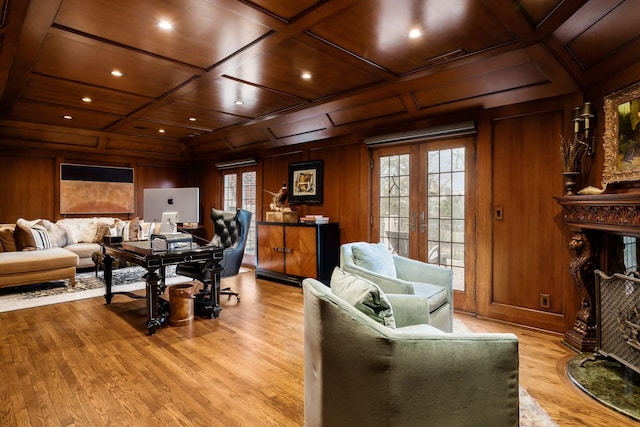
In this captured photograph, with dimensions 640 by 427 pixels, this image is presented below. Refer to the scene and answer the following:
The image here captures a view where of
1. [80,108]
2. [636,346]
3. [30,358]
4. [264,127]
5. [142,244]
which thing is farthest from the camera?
[264,127]

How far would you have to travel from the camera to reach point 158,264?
129 inches

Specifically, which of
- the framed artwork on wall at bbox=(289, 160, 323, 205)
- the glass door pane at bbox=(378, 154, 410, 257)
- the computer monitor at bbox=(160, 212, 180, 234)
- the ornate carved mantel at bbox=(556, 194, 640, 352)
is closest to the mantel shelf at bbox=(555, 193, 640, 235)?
the ornate carved mantel at bbox=(556, 194, 640, 352)

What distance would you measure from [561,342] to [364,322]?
2647 mm

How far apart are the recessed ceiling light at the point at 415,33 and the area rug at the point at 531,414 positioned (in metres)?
2.60

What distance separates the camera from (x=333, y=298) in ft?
4.84

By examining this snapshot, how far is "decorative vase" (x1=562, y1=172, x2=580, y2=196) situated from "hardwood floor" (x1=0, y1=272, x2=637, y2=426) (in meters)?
1.34

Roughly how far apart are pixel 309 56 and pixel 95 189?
229 inches

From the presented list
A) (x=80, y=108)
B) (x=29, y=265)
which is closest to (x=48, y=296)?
(x=29, y=265)

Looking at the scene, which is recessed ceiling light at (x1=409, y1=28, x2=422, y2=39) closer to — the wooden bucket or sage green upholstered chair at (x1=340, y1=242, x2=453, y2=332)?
sage green upholstered chair at (x1=340, y1=242, x2=453, y2=332)

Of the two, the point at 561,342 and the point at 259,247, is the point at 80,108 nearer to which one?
the point at 259,247

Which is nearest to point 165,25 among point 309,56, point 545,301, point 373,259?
point 309,56

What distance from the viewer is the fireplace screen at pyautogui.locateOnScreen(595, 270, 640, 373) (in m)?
2.29

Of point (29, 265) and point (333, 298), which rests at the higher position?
point (333, 298)

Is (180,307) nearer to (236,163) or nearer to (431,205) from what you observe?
(431,205)
